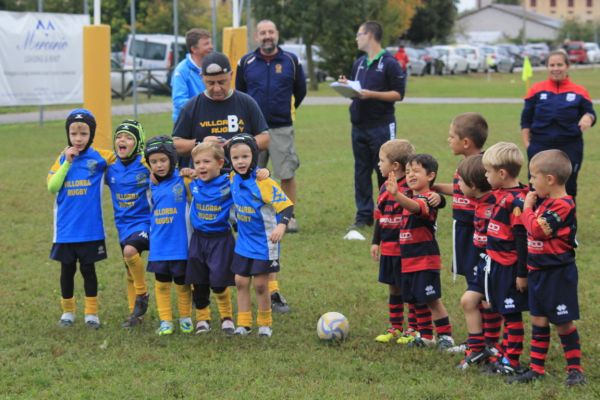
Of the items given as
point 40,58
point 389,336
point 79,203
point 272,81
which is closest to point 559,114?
point 272,81

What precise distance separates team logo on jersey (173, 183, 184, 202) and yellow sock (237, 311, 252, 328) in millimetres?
990

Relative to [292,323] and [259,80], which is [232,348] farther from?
[259,80]

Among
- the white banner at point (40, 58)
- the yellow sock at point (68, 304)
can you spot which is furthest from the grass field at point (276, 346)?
the white banner at point (40, 58)

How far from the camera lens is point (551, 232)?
5.64m

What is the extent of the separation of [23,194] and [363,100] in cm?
576

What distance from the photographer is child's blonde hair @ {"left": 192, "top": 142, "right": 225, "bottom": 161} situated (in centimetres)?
727

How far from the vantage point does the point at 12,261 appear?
1012cm

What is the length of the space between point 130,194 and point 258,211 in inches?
44.5

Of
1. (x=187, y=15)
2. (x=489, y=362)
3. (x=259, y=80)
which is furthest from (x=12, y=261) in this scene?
(x=187, y=15)

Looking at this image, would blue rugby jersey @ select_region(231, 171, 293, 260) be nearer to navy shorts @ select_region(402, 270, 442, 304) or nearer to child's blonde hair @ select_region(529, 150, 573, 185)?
navy shorts @ select_region(402, 270, 442, 304)

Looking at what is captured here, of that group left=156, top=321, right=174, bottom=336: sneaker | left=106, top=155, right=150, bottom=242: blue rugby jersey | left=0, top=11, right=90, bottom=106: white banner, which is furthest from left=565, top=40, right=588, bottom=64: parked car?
left=156, top=321, right=174, bottom=336: sneaker

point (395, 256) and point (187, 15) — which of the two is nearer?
point (395, 256)

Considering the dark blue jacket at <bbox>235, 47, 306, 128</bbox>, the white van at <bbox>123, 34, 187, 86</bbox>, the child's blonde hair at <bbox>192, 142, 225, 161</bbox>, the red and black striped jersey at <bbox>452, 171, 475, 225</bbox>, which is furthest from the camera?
the white van at <bbox>123, 34, 187, 86</bbox>

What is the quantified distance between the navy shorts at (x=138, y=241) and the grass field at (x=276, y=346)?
627 millimetres
